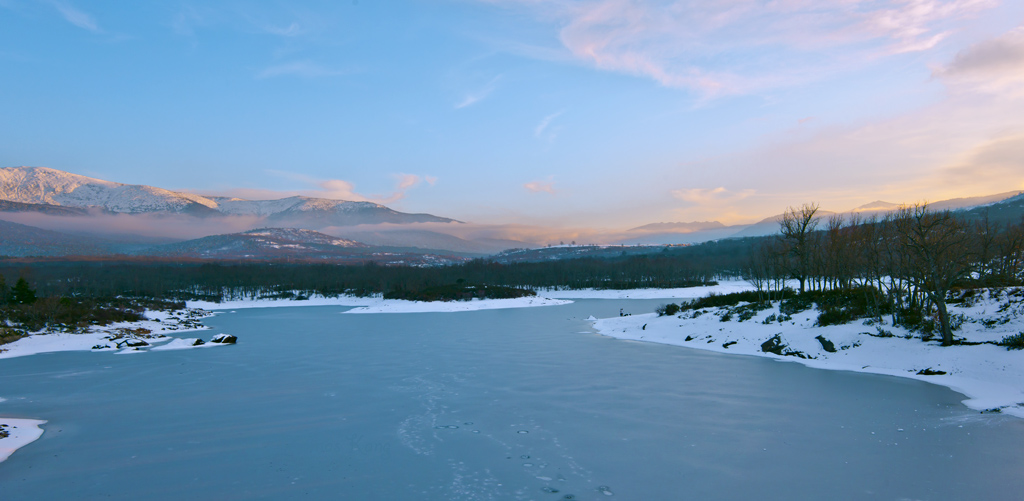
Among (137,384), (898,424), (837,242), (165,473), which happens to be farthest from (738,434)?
(837,242)

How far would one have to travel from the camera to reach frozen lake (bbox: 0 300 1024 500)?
28.1 feet

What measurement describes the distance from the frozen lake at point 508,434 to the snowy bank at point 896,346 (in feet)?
4.08

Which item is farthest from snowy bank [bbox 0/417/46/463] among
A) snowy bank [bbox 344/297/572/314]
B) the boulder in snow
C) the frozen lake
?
snowy bank [bbox 344/297/572/314]

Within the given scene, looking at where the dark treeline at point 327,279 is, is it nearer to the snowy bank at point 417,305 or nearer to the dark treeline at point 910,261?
the snowy bank at point 417,305

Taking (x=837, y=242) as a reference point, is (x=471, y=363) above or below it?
below

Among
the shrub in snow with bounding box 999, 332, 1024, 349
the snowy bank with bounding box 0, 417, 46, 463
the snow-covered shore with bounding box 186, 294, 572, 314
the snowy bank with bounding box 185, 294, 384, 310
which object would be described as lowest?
the snowy bank with bounding box 185, 294, 384, 310

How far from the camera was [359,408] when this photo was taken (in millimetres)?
14422

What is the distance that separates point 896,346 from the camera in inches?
782

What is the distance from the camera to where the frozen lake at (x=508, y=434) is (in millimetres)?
8578

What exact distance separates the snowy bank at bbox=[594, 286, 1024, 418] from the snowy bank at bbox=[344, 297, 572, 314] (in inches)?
1667

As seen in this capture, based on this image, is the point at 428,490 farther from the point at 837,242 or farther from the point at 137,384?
the point at 837,242

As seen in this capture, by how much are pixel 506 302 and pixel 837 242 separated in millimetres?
47589

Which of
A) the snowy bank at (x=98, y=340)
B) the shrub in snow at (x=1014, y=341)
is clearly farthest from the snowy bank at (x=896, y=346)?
the snowy bank at (x=98, y=340)

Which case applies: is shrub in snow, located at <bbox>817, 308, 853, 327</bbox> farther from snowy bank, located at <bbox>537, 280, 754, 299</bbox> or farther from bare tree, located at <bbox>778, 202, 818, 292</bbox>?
snowy bank, located at <bbox>537, 280, 754, 299</bbox>
